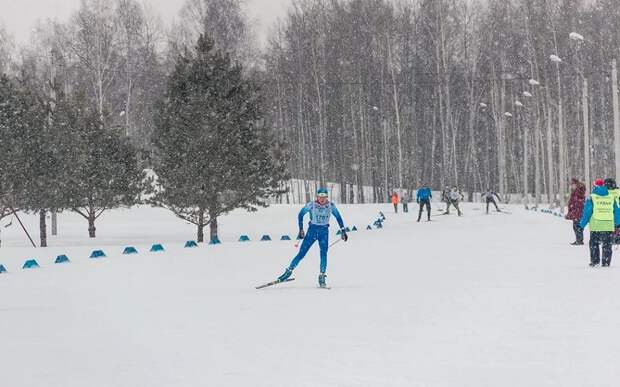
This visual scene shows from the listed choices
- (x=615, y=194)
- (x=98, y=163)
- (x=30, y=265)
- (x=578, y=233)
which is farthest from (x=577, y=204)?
(x=98, y=163)

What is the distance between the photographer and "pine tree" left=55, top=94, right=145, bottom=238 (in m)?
35.1

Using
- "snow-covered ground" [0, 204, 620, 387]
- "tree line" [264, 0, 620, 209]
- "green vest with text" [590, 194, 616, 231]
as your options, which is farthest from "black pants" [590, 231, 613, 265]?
"tree line" [264, 0, 620, 209]

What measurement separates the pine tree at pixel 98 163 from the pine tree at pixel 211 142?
445 centimetres

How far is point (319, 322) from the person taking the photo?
9758 mm

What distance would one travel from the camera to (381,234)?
30.3 m

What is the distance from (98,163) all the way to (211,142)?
7.37 metres

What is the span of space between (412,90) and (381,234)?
123 ft

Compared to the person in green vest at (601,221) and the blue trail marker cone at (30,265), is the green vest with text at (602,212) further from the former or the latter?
the blue trail marker cone at (30,265)

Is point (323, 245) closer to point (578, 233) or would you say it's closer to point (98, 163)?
point (578, 233)

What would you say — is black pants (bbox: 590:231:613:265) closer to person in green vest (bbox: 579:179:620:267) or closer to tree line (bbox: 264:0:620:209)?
person in green vest (bbox: 579:179:620:267)

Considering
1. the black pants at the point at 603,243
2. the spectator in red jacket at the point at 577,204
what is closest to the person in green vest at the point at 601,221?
the black pants at the point at 603,243

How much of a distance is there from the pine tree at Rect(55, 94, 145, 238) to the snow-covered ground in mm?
14548

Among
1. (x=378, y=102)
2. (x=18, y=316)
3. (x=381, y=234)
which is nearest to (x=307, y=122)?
(x=378, y=102)

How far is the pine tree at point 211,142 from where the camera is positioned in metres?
31.0
